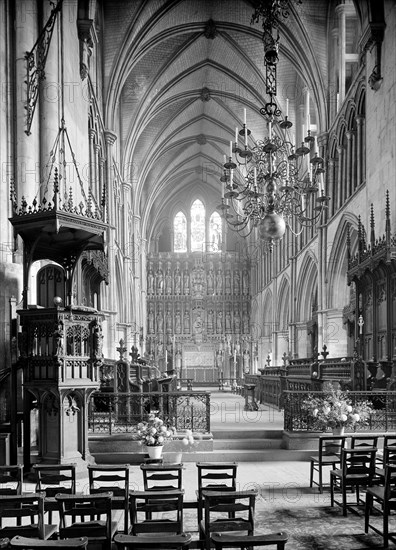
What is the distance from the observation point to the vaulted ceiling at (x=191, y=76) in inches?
870

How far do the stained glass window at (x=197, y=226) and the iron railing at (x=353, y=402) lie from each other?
104 feet

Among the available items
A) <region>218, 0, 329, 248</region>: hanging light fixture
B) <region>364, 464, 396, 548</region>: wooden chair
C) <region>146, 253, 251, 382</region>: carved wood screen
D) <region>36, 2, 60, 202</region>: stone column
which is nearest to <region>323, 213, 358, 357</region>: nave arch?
<region>218, 0, 329, 248</region>: hanging light fixture

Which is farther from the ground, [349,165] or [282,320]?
[349,165]

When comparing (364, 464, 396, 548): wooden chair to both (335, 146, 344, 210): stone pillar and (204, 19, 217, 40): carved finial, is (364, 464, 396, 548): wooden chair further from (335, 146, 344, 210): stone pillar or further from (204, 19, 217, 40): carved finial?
(204, 19, 217, 40): carved finial

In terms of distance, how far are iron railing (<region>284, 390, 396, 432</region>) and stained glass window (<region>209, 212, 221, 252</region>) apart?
31563mm

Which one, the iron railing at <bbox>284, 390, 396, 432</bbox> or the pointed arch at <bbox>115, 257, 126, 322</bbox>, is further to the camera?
the pointed arch at <bbox>115, 257, 126, 322</bbox>

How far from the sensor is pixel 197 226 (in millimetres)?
43312

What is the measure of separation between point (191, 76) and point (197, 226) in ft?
50.7

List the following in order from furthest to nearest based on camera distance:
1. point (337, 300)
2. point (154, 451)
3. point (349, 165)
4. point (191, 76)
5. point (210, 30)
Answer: point (191, 76), point (210, 30), point (337, 300), point (349, 165), point (154, 451)

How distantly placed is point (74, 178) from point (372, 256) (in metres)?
6.94

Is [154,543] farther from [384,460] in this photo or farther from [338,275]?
[338,275]

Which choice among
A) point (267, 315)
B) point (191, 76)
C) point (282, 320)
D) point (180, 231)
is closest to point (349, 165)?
point (191, 76)

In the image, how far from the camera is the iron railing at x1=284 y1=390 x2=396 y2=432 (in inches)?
444

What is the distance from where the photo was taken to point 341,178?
69.6 feet
